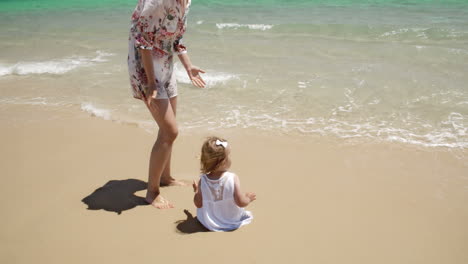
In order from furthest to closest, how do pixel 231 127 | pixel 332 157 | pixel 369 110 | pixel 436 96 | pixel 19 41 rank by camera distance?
pixel 19 41 → pixel 436 96 → pixel 369 110 → pixel 231 127 → pixel 332 157

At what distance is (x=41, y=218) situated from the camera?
118 inches

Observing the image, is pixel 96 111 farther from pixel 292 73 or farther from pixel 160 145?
pixel 292 73

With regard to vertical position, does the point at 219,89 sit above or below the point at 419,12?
below

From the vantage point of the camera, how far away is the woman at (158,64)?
8.62 ft

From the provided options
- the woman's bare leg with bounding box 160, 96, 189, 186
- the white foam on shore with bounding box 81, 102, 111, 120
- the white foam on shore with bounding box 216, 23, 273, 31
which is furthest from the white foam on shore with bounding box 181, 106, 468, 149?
the white foam on shore with bounding box 216, 23, 273, 31

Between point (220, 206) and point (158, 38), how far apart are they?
1233 millimetres

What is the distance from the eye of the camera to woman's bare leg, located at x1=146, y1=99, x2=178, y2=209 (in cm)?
292

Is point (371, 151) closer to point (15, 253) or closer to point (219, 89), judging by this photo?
point (219, 89)

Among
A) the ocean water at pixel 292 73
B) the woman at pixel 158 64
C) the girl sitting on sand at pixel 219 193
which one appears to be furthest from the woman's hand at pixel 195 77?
the ocean water at pixel 292 73

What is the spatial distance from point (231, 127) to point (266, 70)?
259 cm

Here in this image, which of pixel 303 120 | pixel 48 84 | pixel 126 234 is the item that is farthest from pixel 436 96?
pixel 48 84

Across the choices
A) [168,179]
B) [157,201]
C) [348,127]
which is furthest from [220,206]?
[348,127]

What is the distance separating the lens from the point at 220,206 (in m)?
2.85

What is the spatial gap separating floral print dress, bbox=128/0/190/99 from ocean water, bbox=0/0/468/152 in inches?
72.8
